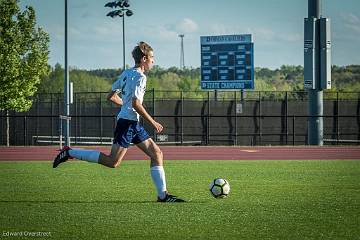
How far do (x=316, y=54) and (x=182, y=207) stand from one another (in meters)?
27.8

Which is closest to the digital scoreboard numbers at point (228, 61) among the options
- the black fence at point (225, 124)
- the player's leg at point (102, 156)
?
the black fence at point (225, 124)

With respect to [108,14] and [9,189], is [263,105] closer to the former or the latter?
[108,14]

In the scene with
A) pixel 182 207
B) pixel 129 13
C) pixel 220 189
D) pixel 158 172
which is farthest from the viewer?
pixel 129 13

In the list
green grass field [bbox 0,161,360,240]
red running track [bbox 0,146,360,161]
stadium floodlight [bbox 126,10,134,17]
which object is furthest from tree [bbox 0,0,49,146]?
green grass field [bbox 0,161,360,240]

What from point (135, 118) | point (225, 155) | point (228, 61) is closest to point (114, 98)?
point (135, 118)

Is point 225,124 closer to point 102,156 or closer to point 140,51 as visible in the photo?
point 102,156

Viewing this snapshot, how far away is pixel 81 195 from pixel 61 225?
3522mm

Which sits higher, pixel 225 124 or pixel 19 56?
pixel 19 56

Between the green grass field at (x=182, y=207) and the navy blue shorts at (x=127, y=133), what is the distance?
33.9 inches

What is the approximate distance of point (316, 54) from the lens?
37469 millimetres

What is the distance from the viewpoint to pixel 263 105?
47.0 m

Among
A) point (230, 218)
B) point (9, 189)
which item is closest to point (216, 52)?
point (9, 189)

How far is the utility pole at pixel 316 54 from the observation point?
121 feet

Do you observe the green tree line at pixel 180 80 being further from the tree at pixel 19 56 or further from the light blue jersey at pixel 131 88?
the light blue jersey at pixel 131 88
